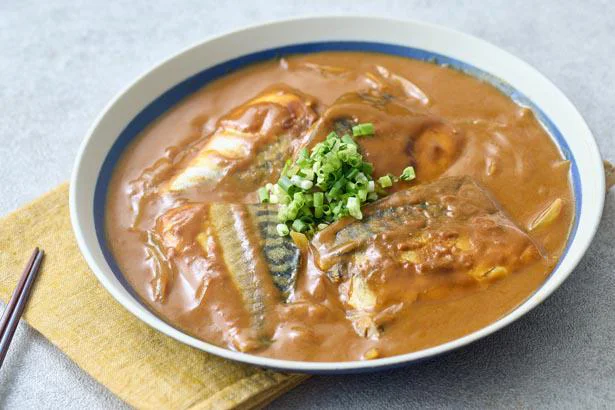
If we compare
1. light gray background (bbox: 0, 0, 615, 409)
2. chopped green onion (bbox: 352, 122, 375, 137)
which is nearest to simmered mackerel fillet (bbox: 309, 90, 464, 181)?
chopped green onion (bbox: 352, 122, 375, 137)

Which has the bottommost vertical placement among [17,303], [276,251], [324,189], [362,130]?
[17,303]

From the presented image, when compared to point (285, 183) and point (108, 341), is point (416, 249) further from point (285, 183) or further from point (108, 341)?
point (108, 341)

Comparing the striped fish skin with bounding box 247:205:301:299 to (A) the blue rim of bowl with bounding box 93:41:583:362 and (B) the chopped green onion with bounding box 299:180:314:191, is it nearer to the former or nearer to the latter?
(B) the chopped green onion with bounding box 299:180:314:191

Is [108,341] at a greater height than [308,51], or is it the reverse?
[308,51]

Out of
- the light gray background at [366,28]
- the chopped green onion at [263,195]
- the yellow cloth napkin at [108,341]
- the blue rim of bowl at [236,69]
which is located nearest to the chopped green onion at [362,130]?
the chopped green onion at [263,195]

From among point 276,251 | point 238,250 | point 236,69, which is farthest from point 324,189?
point 236,69

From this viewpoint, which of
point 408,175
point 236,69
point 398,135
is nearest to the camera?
point 408,175

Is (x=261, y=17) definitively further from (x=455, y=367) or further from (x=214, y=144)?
(x=455, y=367)
